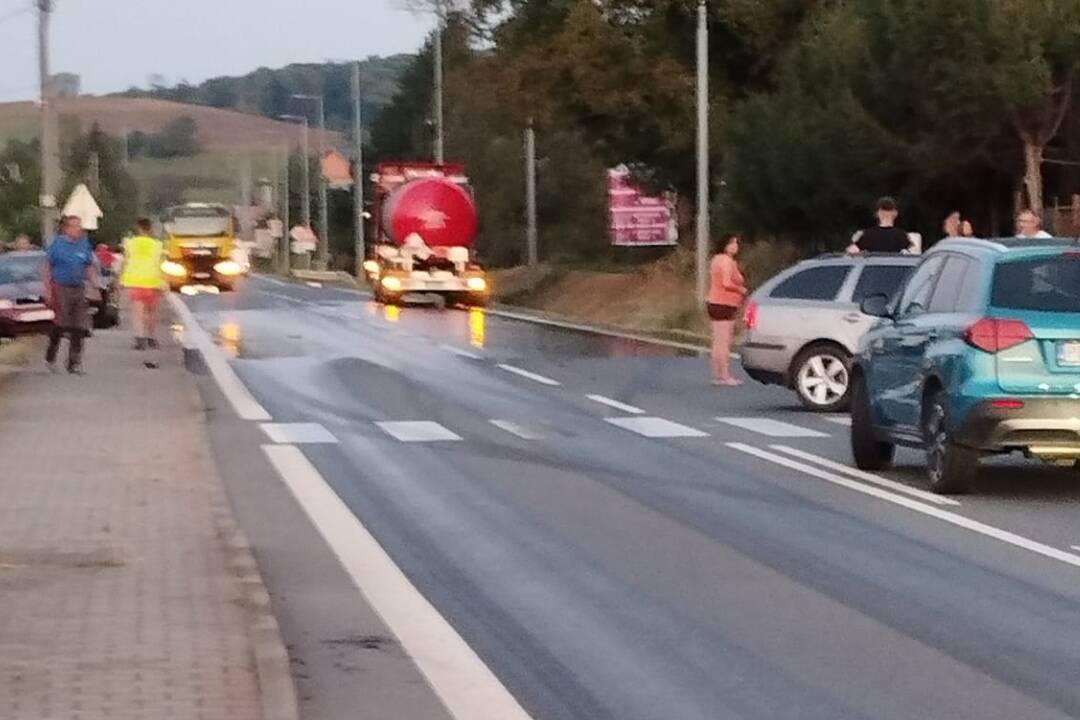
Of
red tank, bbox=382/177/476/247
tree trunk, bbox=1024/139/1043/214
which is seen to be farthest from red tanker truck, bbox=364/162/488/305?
tree trunk, bbox=1024/139/1043/214

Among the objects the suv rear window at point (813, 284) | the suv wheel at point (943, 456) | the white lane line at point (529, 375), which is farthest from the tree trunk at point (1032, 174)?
the suv wheel at point (943, 456)

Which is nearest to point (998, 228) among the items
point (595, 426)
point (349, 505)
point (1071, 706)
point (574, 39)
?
point (574, 39)

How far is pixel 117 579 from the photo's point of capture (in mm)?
11695

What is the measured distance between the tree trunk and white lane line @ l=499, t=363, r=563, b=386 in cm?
863

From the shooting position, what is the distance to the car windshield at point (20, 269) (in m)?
40.0

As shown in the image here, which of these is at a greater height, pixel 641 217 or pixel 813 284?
pixel 813 284

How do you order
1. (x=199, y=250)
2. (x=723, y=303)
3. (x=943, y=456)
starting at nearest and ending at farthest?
(x=943, y=456) → (x=723, y=303) → (x=199, y=250)

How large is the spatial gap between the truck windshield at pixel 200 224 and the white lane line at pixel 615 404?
2115 inches

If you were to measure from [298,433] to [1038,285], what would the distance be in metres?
7.57

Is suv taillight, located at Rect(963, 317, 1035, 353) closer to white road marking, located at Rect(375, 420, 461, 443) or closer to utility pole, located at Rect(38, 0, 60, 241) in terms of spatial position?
white road marking, located at Rect(375, 420, 461, 443)

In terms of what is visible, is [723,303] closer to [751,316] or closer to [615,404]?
[751,316]

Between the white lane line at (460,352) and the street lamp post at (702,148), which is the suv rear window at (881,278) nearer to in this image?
the white lane line at (460,352)

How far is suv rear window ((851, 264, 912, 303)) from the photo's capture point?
24.1 meters

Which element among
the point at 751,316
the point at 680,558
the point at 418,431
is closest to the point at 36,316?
the point at 751,316
